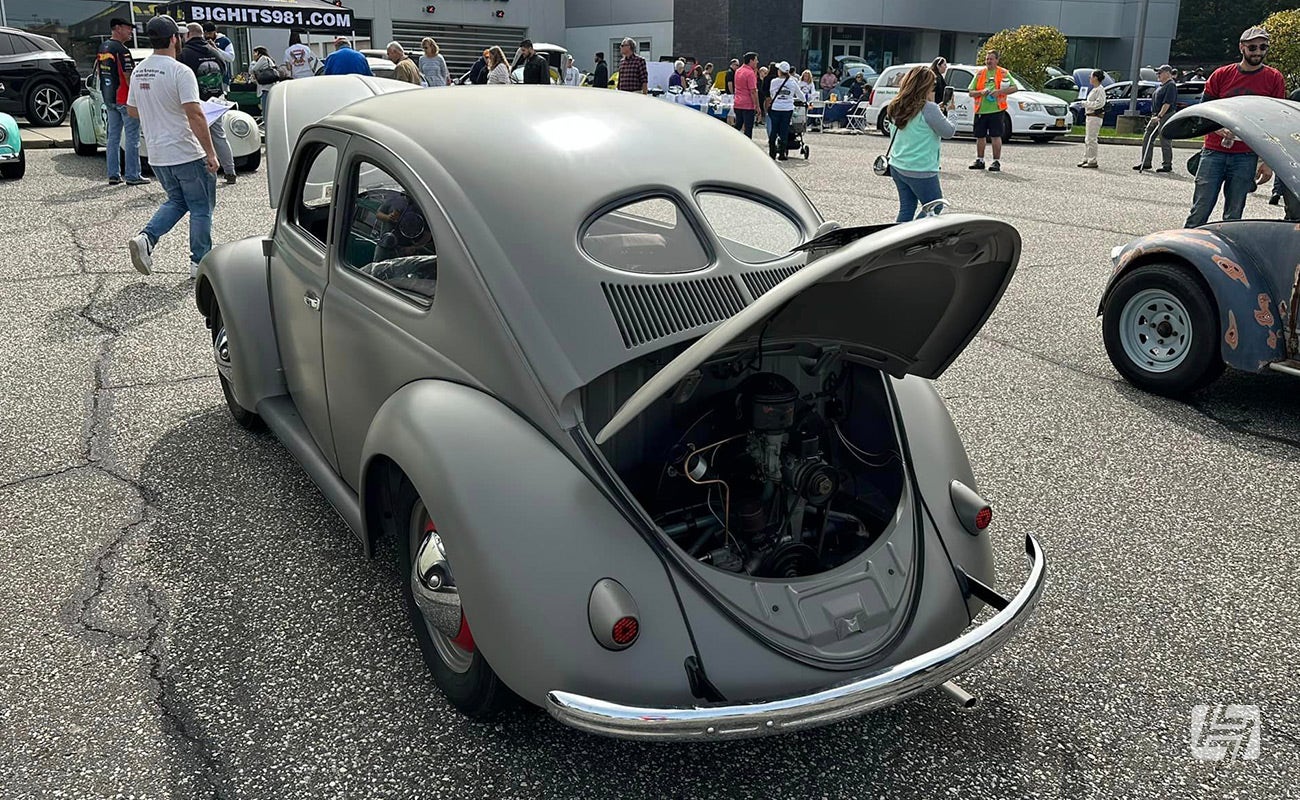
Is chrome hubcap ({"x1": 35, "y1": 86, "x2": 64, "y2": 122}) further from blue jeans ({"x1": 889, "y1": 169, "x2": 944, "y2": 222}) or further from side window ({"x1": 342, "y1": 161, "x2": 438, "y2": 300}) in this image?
side window ({"x1": 342, "y1": 161, "x2": 438, "y2": 300})

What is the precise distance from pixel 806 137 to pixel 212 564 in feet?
67.7

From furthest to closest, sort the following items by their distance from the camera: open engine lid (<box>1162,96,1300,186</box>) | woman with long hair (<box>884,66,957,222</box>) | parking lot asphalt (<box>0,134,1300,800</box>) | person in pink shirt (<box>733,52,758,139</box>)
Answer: person in pink shirt (<box>733,52,758,139</box>) → woman with long hair (<box>884,66,957,222</box>) → open engine lid (<box>1162,96,1300,186</box>) → parking lot asphalt (<box>0,134,1300,800</box>)

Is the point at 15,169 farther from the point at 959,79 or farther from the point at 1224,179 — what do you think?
the point at 959,79

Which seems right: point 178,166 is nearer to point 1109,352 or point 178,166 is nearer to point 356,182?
point 356,182

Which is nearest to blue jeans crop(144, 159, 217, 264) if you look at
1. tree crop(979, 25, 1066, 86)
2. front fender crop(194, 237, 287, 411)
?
front fender crop(194, 237, 287, 411)

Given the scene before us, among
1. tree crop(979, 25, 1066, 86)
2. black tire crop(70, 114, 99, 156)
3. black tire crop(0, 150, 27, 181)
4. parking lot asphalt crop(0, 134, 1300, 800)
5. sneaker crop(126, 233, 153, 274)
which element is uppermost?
tree crop(979, 25, 1066, 86)

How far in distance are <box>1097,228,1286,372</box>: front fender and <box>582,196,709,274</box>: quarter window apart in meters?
3.49

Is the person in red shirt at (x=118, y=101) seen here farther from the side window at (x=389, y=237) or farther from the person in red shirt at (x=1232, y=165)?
the person in red shirt at (x=1232, y=165)

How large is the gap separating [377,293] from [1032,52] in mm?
32823

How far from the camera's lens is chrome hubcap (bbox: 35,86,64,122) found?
16.6 meters

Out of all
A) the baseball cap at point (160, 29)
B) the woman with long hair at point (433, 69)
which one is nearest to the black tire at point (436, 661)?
the baseball cap at point (160, 29)

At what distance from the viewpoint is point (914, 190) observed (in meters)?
8.45

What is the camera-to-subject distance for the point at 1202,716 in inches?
118

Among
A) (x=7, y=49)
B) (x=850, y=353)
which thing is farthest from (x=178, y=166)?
(x=7, y=49)
